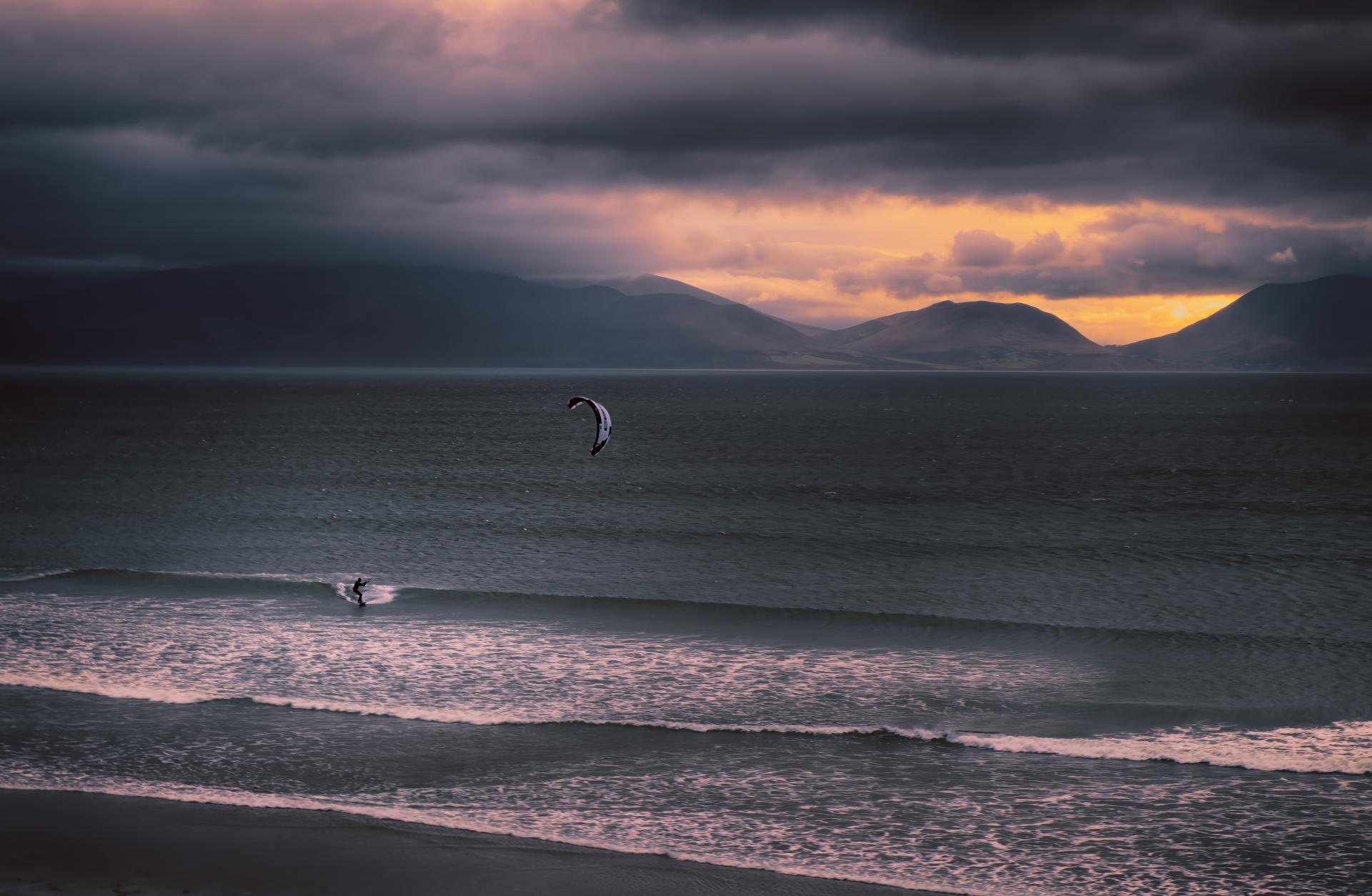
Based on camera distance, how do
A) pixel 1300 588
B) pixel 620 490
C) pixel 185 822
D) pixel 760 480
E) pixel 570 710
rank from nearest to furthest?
pixel 185 822, pixel 570 710, pixel 1300 588, pixel 620 490, pixel 760 480

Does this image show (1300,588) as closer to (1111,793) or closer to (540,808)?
(1111,793)

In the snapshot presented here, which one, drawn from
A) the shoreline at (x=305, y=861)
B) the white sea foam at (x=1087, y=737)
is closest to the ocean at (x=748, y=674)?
the white sea foam at (x=1087, y=737)

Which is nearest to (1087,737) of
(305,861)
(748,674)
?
(748,674)

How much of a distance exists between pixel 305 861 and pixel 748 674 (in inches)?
462

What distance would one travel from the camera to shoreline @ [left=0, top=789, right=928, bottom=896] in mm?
12758

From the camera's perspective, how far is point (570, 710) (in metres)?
20.5

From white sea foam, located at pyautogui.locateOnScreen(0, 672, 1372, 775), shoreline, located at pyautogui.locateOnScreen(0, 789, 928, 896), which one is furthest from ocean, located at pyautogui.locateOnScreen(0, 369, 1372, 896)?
shoreline, located at pyautogui.locateOnScreen(0, 789, 928, 896)

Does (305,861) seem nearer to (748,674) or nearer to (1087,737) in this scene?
(748,674)

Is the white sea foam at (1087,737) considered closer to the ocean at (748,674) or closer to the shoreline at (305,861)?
the ocean at (748,674)

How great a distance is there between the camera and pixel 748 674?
77.3ft

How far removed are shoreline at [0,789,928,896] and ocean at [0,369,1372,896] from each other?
456 millimetres

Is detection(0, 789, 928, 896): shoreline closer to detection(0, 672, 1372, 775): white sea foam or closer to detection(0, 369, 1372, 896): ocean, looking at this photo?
detection(0, 369, 1372, 896): ocean

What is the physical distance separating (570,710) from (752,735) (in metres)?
3.66

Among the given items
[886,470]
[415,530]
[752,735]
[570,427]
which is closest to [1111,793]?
[752,735]
